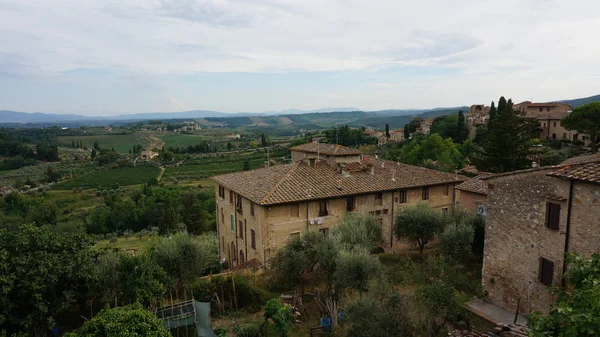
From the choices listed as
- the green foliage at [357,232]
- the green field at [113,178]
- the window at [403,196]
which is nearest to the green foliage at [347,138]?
the green field at [113,178]

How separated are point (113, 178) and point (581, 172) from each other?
369 feet

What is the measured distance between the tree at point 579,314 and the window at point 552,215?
603 centimetres

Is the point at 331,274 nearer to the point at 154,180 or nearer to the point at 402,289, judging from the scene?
the point at 402,289

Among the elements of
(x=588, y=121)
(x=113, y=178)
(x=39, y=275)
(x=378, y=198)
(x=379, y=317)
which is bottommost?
(x=113, y=178)

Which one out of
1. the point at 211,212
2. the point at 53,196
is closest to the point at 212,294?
the point at 211,212

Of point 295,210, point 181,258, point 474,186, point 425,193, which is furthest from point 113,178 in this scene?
point 474,186

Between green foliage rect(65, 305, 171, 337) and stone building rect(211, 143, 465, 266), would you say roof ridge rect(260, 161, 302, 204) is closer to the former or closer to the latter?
stone building rect(211, 143, 465, 266)

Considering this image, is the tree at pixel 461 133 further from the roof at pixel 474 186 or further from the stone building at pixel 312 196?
the roof at pixel 474 186

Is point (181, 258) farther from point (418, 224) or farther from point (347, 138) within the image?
point (347, 138)

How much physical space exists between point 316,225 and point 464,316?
10.5 m

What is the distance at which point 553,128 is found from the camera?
74500 millimetres

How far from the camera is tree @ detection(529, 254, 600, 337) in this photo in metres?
6.74

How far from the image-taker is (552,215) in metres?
14.6

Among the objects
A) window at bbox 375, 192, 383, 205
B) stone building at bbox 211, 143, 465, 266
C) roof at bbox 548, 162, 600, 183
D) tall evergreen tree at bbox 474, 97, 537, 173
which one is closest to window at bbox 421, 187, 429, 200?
stone building at bbox 211, 143, 465, 266
